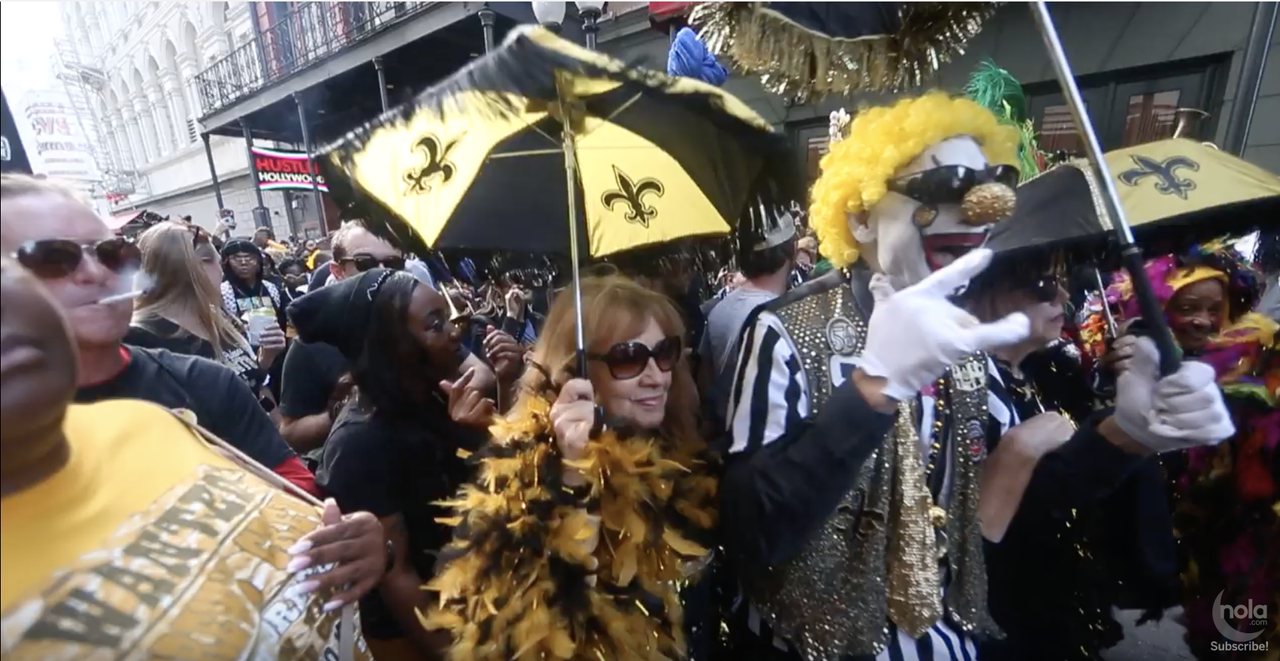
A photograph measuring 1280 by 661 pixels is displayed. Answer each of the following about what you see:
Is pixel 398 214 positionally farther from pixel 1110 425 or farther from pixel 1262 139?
pixel 1262 139

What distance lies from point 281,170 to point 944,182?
640 inches

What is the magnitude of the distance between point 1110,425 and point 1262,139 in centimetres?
606

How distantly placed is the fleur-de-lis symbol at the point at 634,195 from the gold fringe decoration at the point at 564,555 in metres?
0.66

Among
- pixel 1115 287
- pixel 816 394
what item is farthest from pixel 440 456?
pixel 1115 287

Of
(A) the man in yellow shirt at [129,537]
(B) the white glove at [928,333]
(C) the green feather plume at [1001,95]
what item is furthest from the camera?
(C) the green feather plume at [1001,95]

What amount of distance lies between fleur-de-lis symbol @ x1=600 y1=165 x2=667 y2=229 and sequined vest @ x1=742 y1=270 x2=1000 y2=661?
0.54 metres

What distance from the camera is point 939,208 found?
4.34ft

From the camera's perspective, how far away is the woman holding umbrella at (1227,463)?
6.52 ft

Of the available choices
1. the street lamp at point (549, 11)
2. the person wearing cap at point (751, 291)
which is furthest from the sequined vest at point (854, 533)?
the street lamp at point (549, 11)

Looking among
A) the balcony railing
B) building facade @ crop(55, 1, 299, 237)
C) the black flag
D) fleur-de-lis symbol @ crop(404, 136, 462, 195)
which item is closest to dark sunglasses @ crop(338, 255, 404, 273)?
building facade @ crop(55, 1, 299, 237)

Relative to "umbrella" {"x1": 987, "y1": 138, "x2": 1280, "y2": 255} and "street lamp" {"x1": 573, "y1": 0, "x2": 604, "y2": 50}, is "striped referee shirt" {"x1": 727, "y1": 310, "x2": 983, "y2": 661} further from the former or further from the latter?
"street lamp" {"x1": 573, "y1": 0, "x2": 604, "y2": 50}

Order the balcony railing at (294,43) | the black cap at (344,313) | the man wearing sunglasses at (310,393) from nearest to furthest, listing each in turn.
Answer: the black cap at (344,313), the man wearing sunglasses at (310,393), the balcony railing at (294,43)

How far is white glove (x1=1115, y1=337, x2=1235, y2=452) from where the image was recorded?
122 centimetres

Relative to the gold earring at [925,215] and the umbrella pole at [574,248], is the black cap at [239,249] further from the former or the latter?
the gold earring at [925,215]
